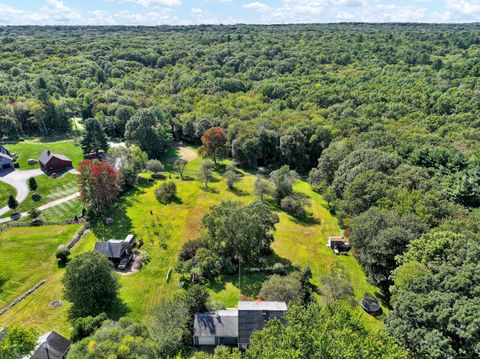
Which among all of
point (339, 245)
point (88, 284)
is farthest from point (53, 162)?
point (339, 245)

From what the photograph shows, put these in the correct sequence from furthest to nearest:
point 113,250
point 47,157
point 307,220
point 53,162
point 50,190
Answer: point 47,157
point 53,162
point 50,190
point 307,220
point 113,250

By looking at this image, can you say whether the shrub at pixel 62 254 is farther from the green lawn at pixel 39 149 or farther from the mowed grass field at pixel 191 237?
the green lawn at pixel 39 149

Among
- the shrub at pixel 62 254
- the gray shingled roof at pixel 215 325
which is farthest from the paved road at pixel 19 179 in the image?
the gray shingled roof at pixel 215 325

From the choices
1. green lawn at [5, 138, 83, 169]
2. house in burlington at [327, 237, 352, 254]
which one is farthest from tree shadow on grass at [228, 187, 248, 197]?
green lawn at [5, 138, 83, 169]

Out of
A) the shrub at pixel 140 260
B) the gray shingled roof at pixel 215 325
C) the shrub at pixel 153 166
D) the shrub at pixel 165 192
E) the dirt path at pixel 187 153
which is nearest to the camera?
the gray shingled roof at pixel 215 325

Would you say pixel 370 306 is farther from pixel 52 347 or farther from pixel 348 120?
pixel 348 120

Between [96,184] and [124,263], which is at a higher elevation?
[96,184]
